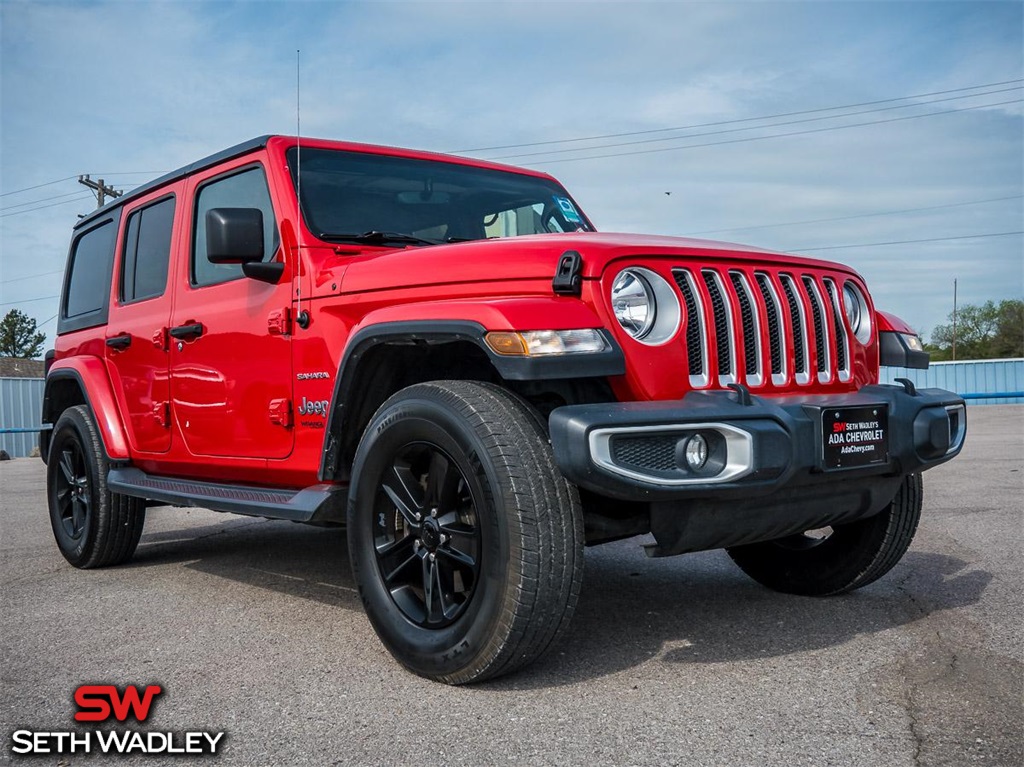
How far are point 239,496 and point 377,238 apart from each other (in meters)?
1.22

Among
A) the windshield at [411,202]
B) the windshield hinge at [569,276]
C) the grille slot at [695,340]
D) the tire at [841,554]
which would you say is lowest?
the tire at [841,554]

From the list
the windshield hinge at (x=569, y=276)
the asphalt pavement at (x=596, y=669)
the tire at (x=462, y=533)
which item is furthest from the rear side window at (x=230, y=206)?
the windshield hinge at (x=569, y=276)

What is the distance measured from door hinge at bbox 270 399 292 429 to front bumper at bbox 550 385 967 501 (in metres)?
1.54

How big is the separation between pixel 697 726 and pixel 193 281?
3.25m

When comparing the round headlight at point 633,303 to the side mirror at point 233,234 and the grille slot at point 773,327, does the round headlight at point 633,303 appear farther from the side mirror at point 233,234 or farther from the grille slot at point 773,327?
the side mirror at point 233,234

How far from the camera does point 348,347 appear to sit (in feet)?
12.0

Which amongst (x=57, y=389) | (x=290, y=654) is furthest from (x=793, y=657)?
(x=57, y=389)

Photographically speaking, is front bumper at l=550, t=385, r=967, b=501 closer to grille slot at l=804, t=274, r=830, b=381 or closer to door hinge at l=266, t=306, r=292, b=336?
grille slot at l=804, t=274, r=830, b=381

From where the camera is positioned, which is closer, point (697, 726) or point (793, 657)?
point (697, 726)

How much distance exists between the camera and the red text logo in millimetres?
3098

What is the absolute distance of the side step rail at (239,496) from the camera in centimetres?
380

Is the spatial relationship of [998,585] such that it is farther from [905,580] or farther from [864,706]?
[864,706]

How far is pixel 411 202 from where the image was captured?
459cm

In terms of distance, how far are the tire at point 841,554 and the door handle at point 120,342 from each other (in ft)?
10.7
